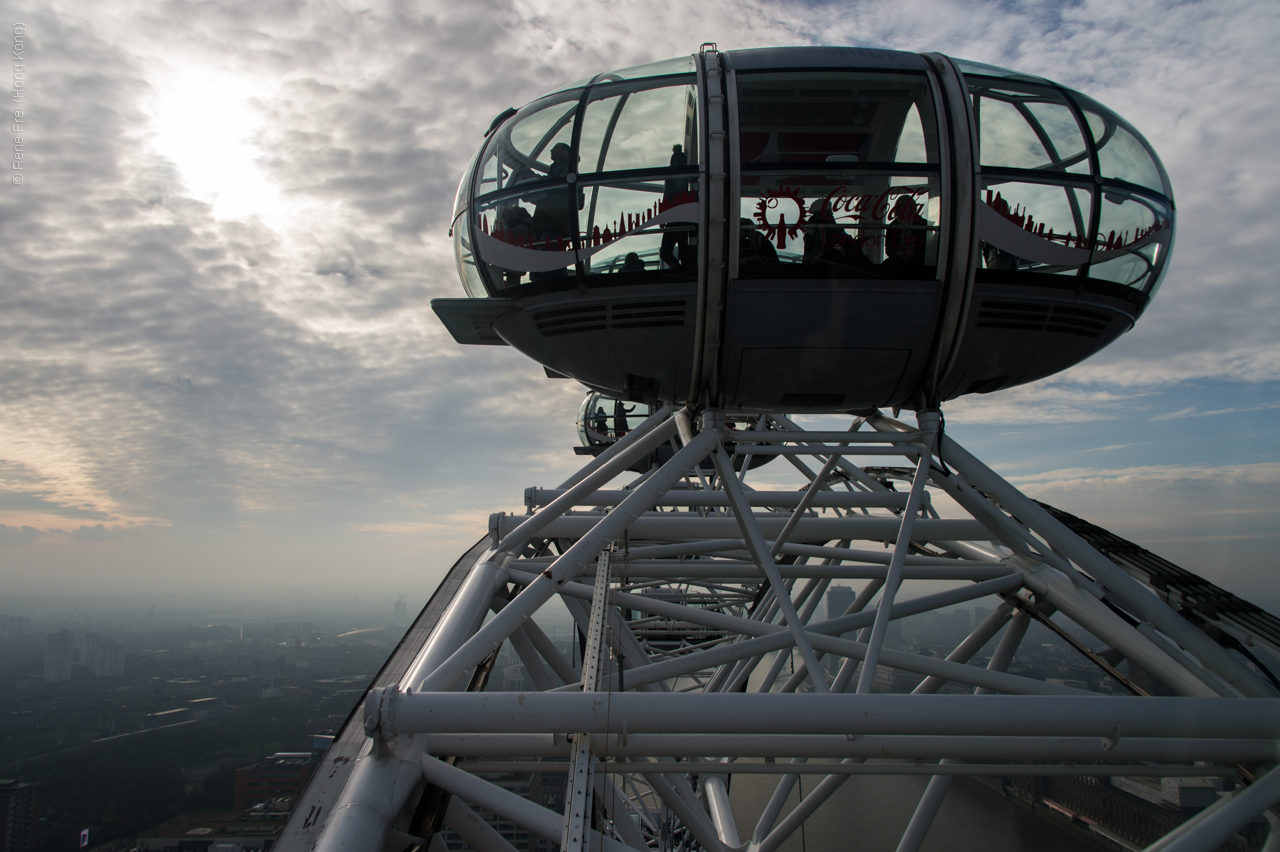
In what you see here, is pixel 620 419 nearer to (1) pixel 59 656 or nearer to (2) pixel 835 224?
(2) pixel 835 224

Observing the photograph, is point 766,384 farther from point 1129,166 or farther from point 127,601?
point 127,601

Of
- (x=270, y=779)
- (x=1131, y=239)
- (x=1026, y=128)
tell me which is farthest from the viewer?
(x=270, y=779)

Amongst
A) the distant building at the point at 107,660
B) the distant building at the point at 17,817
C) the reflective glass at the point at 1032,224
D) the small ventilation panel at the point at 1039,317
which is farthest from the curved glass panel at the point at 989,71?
the distant building at the point at 107,660

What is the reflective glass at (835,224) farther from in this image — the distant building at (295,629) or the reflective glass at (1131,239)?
the distant building at (295,629)

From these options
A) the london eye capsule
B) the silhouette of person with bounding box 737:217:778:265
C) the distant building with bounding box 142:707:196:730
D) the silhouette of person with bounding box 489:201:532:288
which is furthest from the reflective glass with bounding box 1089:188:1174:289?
the distant building with bounding box 142:707:196:730

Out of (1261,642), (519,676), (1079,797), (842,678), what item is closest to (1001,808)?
(1079,797)

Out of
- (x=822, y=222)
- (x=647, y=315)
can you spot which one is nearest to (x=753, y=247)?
(x=822, y=222)

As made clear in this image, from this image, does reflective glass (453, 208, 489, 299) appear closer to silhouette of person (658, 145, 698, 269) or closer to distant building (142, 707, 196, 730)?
silhouette of person (658, 145, 698, 269)
